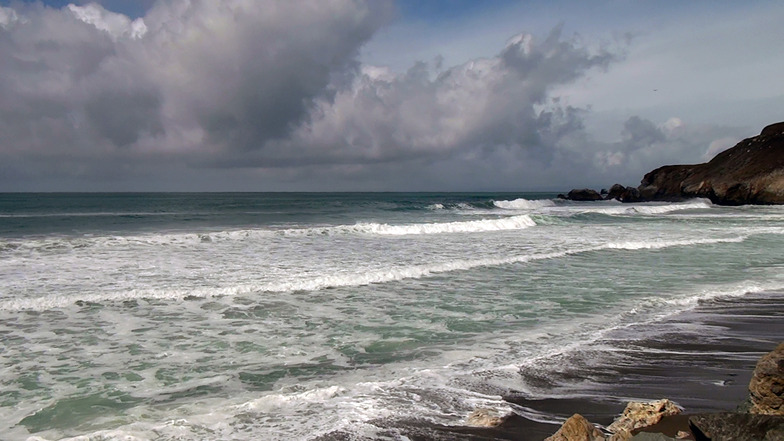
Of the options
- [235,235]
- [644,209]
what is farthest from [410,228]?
[644,209]

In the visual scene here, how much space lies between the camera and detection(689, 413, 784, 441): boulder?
10.5 feet

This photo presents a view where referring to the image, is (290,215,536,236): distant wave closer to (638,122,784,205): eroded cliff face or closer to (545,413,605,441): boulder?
(545,413,605,441): boulder

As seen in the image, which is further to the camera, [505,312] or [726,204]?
[726,204]

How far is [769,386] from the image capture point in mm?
3936

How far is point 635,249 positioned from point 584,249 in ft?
6.59

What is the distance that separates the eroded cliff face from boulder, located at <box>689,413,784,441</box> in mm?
57858

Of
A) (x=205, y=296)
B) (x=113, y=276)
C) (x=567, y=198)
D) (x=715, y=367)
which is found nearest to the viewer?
(x=715, y=367)

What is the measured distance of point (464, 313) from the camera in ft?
31.8

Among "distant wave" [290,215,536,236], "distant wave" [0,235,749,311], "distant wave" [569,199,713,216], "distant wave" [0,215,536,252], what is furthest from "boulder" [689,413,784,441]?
"distant wave" [569,199,713,216]

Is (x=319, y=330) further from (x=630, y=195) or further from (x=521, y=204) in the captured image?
(x=630, y=195)

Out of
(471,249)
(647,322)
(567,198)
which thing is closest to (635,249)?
(471,249)

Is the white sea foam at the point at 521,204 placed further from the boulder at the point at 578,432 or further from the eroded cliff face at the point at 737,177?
the boulder at the point at 578,432

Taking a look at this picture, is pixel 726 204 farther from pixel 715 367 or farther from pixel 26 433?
pixel 26 433

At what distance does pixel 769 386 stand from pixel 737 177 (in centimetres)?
6025
